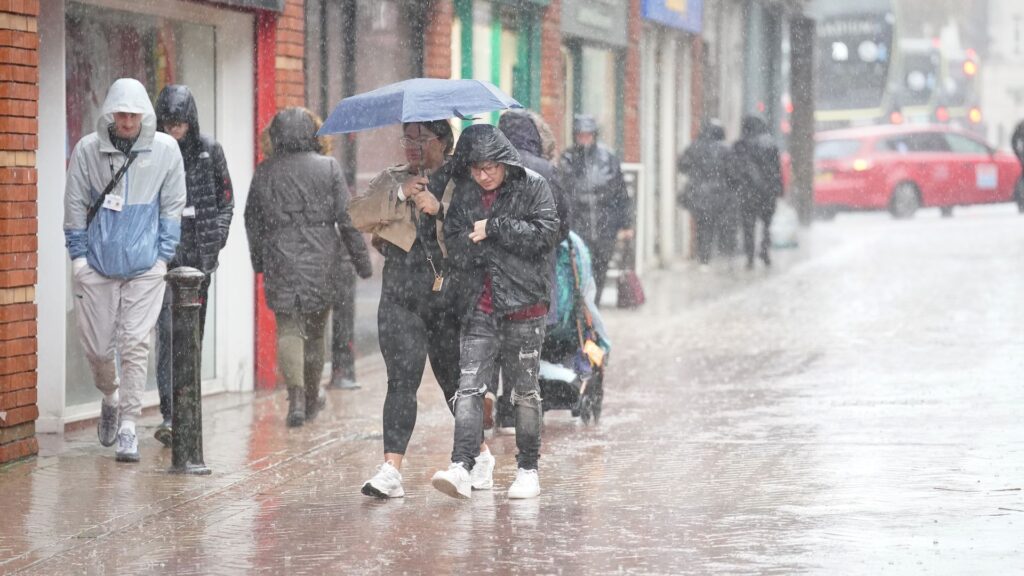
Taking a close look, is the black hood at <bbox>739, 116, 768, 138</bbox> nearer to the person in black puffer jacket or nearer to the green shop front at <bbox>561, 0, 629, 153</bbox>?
the green shop front at <bbox>561, 0, 629, 153</bbox>

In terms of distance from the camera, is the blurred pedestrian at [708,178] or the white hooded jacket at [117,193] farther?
the blurred pedestrian at [708,178]

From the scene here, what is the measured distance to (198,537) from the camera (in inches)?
287

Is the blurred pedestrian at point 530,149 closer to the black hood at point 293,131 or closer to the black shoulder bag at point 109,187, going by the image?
the black hood at point 293,131

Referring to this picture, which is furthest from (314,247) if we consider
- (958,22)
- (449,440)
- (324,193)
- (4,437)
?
(958,22)

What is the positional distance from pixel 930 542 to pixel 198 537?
277 cm

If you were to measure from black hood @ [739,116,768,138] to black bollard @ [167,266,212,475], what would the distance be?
15.0 meters

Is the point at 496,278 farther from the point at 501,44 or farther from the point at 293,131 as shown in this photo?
the point at 501,44

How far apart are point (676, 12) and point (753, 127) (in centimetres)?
197

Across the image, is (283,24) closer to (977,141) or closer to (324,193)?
(324,193)

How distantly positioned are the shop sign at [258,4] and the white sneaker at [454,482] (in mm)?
4549

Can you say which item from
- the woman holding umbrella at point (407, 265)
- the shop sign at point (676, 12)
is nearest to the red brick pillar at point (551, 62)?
the shop sign at point (676, 12)

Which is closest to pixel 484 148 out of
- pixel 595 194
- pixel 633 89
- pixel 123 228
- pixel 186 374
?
pixel 186 374

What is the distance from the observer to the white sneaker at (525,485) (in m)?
7.99

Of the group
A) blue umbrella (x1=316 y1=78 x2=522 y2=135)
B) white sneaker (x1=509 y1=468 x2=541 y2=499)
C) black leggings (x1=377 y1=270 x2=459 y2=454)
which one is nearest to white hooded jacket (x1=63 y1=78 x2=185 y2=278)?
blue umbrella (x1=316 y1=78 x2=522 y2=135)
